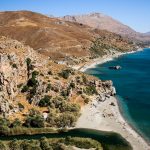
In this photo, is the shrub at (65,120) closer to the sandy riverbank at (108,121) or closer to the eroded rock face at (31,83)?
the sandy riverbank at (108,121)

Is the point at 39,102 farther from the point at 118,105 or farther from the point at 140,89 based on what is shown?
the point at 140,89

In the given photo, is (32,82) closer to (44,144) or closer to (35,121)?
(35,121)

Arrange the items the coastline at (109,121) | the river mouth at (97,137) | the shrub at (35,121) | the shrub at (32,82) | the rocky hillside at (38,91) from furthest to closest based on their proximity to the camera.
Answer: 1. the shrub at (32,82)
2. the rocky hillside at (38,91)
3. the shrub at (35,121)
4. the coastline at (109,121)
5. the river mouth at (97,137)

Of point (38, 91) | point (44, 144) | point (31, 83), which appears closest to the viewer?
point (44, 144)

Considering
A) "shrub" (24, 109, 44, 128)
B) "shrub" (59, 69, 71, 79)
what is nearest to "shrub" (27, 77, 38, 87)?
"shrub" (59, 69, 71, 79)

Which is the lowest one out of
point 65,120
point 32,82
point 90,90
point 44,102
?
point 65,120

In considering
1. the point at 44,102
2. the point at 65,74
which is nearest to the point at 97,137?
the point at 44,102

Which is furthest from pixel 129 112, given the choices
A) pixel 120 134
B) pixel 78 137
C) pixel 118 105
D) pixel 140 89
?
pixel 140 89

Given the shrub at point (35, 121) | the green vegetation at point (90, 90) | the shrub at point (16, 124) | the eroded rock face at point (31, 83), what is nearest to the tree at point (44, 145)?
the shrub at point (35, 121)
